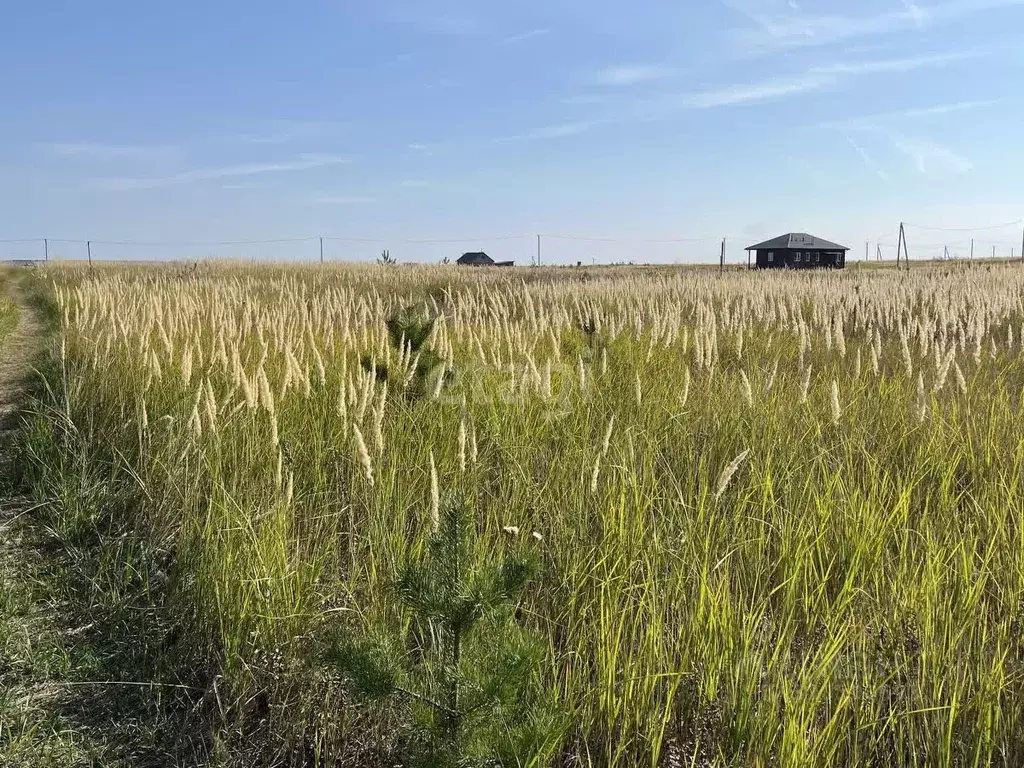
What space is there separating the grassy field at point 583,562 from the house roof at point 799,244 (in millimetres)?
45925

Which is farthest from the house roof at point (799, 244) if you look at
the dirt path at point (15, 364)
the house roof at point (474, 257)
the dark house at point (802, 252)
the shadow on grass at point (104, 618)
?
the shadow on grass at point (104, 618)

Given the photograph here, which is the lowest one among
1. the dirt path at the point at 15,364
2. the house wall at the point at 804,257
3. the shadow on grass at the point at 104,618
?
the shadow on grass at the point at 104,618

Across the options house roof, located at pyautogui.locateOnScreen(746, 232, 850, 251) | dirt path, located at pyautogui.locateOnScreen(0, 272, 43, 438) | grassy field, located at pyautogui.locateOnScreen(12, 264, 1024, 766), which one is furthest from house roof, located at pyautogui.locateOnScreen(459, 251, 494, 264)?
grassy field, located at pyautogui.locateOnScreen(12, 264, 1024, 766)

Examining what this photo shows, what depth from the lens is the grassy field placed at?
5.64 feet

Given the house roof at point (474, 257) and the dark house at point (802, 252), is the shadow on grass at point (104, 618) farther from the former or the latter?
the house roof at point (474, 257)

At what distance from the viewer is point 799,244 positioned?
47.2 meters

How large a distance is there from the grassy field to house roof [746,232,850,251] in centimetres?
4593

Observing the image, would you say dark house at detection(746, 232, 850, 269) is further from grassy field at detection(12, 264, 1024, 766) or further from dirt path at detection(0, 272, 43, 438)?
grassy field at detection(12, 264, 1024, 766)

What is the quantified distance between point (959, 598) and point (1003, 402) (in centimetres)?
224

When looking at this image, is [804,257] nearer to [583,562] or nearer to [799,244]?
[799,244]

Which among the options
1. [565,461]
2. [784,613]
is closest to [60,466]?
[565,461]

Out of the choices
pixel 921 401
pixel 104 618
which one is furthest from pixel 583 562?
pixel 921 401

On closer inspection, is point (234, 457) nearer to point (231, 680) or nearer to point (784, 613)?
point (231, 680)

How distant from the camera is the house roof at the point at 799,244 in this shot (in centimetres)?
4659
